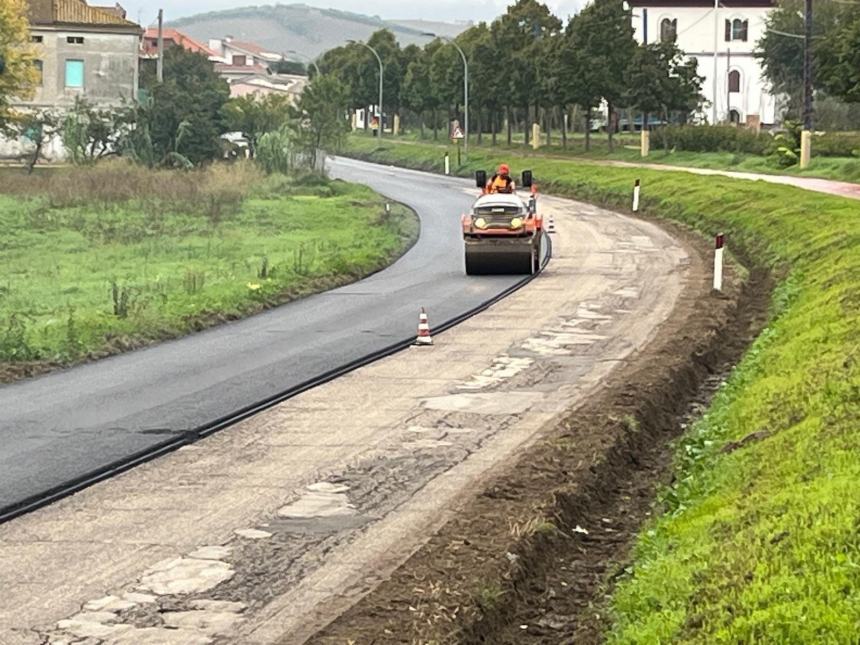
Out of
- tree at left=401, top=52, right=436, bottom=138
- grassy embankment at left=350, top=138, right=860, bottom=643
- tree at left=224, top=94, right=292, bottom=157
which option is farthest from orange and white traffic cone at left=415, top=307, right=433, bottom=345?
tree at left=401, top=52, right=436, bottom=138

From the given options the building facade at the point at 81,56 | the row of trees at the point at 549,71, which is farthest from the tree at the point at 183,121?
the row of trees at the point at 549,71

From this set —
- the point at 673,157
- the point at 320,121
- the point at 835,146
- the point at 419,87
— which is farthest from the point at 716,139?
the point at 419,87

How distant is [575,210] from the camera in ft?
177

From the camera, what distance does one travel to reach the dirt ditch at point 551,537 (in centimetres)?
997

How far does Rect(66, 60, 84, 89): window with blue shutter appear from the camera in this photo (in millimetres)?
82500

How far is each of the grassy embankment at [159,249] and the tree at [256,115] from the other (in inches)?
362

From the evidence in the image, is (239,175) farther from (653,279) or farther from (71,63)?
(653,279)

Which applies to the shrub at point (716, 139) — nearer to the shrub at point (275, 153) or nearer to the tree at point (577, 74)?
the tree at point (577, 74)

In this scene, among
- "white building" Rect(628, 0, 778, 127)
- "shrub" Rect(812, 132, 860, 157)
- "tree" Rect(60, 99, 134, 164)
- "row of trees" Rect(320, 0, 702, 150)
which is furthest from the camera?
"white building" Rect(628, 0, 778, 127)

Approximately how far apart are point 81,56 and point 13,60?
1461 cm

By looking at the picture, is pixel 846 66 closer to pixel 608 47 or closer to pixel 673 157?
pixel 673 157

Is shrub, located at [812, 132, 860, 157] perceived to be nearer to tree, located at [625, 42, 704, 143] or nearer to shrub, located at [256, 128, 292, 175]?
tree, located at [625, 42, 704, 143]

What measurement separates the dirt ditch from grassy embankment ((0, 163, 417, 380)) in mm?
8210

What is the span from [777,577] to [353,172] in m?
74.6
